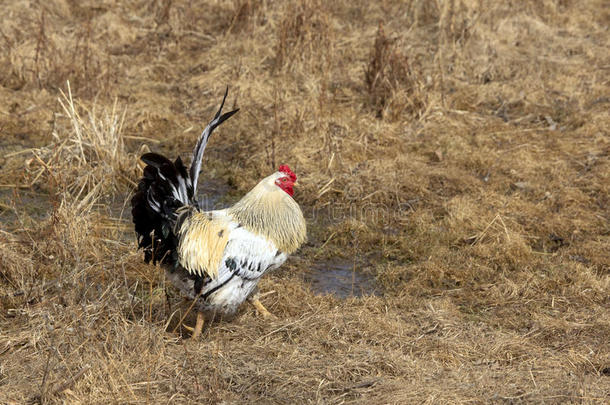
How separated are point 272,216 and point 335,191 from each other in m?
2.33

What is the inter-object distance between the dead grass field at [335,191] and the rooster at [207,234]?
0.24 metres

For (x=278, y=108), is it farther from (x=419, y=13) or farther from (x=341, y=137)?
(x=419, y=13)

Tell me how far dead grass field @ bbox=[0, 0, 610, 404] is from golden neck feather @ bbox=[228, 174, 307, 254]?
1.73 ft

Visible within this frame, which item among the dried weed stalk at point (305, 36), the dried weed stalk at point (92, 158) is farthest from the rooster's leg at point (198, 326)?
the dried weed stalk at point (305, 36)

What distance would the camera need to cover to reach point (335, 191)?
266 inches

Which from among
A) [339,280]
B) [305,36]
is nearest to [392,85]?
[305,36]

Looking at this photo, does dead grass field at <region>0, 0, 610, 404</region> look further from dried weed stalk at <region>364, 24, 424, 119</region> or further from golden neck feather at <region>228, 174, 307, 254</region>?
golden neck feather at <region>228, 174, 307, 254</region>

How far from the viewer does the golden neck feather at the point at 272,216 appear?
14.7 ft

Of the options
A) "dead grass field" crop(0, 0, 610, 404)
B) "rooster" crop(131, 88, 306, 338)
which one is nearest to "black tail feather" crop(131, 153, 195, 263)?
"rooster" crop(131, 88, 306, 338)

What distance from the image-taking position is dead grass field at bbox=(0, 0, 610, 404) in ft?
12.6

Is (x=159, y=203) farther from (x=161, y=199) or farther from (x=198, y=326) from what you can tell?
(x=198, y=326)

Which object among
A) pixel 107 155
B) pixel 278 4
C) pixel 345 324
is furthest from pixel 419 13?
pixel 345 324

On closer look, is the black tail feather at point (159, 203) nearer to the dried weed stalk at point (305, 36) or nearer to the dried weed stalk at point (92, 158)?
the dried weed stalk at point (92, 158)

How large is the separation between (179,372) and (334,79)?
5.88 m
